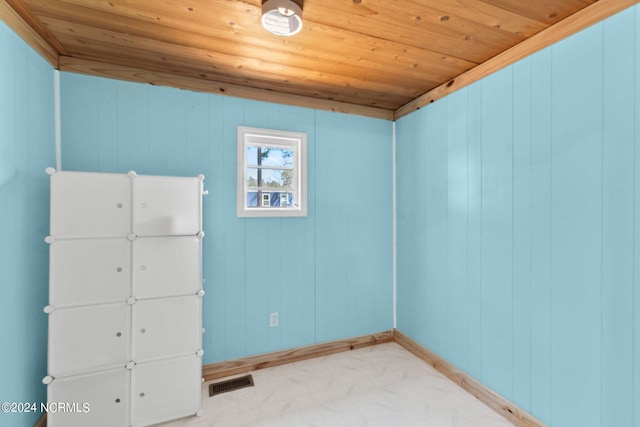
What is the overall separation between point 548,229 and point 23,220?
2.97 metres

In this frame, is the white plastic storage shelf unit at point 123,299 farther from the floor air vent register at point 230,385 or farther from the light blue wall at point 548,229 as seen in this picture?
the light blue wall at point 548,229

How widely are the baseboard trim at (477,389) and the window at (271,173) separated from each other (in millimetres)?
1653

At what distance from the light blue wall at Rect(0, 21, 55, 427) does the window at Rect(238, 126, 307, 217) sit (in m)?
1.23

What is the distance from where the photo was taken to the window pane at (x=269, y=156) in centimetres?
252

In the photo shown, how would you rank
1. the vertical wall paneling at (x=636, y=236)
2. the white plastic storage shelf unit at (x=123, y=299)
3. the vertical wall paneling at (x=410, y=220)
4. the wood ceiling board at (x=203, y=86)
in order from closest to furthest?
the vertical wall paneling at (x=636, y=236) → the white plastic storage shelf unit at (x=123, y=299) → the wood ceiling board at (x=203, y=86) → the vertical wall paneling at (x=410, y=220)

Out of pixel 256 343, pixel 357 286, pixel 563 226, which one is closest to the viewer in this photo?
pixel 563 226

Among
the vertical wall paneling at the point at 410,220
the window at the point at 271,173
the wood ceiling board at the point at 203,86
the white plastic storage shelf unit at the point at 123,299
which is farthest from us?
the vertical wall paneling at the point at 410,220

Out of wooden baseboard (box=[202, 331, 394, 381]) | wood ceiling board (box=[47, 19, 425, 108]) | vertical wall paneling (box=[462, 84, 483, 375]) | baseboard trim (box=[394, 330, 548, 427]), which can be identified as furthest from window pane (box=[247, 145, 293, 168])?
baseboard trim (box=[394, 330, 548, 427])

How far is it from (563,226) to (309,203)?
1.81 meters

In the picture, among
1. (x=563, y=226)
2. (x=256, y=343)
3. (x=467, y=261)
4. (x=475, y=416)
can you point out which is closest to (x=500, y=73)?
(x=563, y=226)

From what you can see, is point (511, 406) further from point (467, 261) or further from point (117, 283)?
point (117, 283)

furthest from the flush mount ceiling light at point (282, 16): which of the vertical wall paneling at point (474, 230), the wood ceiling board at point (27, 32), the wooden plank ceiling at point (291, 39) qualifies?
the vertical wall paneling at point (474, 230)

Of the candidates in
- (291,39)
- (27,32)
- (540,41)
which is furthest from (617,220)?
(27,32)

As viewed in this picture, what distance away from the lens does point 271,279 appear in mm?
2527
